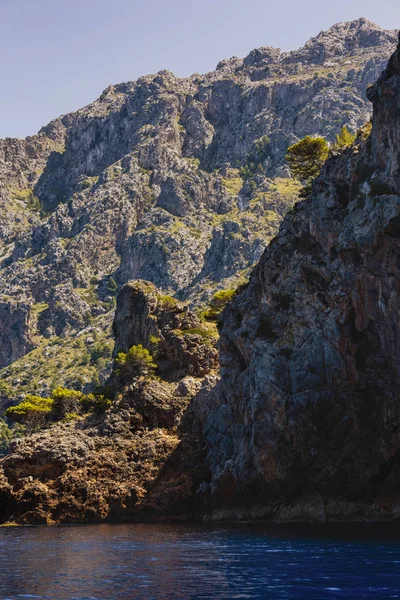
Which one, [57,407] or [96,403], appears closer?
[96,403]

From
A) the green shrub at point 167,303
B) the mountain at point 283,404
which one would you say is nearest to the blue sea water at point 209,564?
the mountain at point 283,404

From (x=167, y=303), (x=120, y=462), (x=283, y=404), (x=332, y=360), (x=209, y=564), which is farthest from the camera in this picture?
(x=167, y=303)

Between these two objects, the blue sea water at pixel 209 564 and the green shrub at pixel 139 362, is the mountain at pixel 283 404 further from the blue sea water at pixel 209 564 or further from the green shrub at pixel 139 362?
the blue sea water at pixel 209 564

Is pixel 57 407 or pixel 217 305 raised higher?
pixel 217 305

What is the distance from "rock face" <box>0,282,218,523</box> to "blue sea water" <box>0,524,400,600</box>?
2063cm

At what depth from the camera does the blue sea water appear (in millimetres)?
40625

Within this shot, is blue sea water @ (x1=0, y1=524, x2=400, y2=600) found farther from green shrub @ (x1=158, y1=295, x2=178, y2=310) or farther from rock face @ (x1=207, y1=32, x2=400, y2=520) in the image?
green shrub @ (x1=158, y1=295, x2=178, y2=310)

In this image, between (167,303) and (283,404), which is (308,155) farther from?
(283,404)

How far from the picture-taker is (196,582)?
44.2 m

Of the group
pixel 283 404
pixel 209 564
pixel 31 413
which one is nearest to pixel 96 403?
pixel 31 413

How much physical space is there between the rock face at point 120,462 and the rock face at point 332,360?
7.80 metres

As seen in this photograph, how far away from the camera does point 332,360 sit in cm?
8038

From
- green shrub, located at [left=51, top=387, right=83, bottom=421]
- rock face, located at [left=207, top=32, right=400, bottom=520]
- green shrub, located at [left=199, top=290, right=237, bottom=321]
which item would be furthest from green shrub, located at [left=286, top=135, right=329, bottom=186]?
green shrub, located at [left=51, top=387, right=83, bottom=421]

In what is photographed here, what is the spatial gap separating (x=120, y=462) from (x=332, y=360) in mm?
35405
